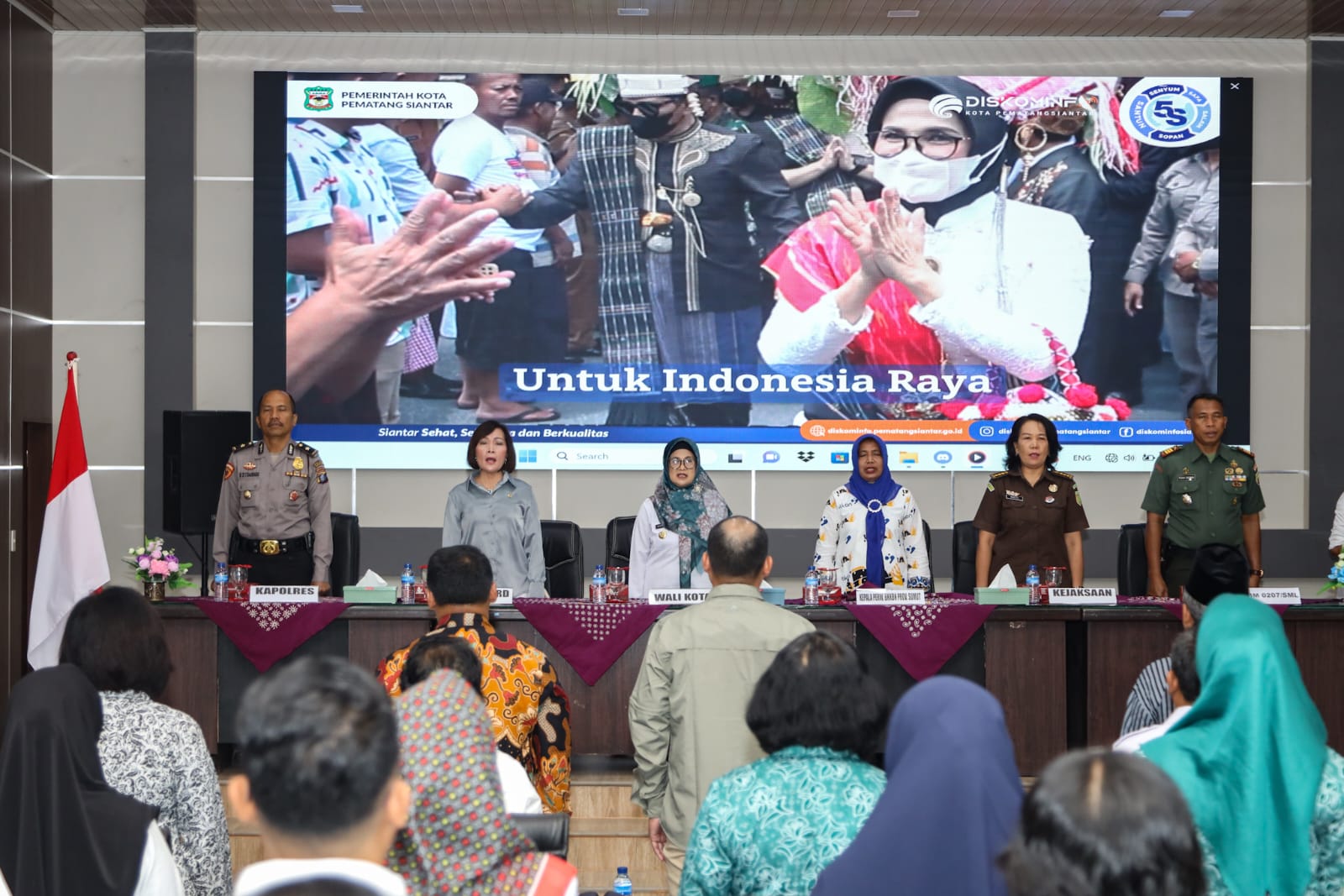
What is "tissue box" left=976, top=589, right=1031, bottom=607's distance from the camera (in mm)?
4961

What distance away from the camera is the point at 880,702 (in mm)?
1991

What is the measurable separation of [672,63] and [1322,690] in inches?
177

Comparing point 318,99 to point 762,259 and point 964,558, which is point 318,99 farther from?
point 964,558

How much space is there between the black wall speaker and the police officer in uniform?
73cm

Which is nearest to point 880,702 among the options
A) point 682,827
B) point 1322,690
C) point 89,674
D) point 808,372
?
point 682,827

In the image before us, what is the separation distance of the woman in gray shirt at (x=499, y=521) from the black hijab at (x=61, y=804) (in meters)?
2.97

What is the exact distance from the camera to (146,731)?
2426 mm

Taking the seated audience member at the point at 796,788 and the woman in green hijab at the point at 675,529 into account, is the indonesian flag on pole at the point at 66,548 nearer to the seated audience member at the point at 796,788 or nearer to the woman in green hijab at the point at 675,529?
the woman in green hijab at the point at 675,529

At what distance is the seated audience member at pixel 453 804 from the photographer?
1.46 metres

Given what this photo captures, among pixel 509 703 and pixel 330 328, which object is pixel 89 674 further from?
pixel 330 328

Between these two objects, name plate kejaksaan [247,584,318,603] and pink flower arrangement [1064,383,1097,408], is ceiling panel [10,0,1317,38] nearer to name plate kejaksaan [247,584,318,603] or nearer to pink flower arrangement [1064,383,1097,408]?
pink flower arrangement [1064,383,1097,408]

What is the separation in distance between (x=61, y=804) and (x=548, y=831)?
93 cm

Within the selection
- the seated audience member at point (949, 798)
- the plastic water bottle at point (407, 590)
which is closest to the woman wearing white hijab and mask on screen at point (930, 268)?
the plastic water bottle at point (407, 590)

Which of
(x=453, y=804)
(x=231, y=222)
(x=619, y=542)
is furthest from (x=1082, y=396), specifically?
(x=453, y=804)
